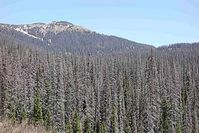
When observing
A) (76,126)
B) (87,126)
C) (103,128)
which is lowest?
(103,128)

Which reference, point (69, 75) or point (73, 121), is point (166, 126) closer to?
point (73, 121)

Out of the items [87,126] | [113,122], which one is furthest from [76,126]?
[113,122]

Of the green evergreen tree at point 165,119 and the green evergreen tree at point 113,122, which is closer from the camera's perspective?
the green evergreen tree at point 165,119

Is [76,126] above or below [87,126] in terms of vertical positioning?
above

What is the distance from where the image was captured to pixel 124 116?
9681 cm

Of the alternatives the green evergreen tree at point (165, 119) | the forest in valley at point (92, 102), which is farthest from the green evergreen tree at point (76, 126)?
the green evergreen tree at point (165, 119)

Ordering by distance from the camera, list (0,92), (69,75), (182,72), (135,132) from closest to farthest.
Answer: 1. (0,92)
2. (135,132)
3. (69,75)
4. (182,72)

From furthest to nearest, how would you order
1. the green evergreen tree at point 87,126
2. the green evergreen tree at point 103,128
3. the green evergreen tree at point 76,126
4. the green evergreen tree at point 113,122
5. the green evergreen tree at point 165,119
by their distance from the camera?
the green evergreen tree at point 103,128, the green evergreen tree at point 113,122, the green evergreen tree at point 87,126, the green evergreen tree at point 165,119, the green evergreen tree at point 76,126

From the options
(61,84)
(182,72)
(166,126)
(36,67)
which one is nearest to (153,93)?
(166,126)

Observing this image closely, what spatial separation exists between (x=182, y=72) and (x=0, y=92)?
91.2m

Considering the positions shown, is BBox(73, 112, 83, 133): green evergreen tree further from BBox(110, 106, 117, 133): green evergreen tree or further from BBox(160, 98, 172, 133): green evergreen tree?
BBox(160, 98, 172, 133): green evergreen tree

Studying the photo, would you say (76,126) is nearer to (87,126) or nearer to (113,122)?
(87,126)

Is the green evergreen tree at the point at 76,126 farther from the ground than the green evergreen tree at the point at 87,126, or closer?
farther from the ground

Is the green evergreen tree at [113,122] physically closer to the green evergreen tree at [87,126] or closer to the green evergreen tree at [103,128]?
the green evergreen tree at [103,128]
